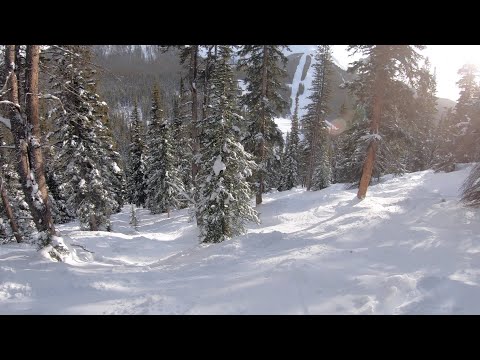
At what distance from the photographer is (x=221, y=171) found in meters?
12.6

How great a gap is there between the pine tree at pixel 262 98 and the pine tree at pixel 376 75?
5425 mm

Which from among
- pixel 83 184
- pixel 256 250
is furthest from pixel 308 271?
pixel 83 184

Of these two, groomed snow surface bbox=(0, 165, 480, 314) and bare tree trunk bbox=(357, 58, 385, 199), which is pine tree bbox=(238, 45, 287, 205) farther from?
groomed snow surface bbox=(0, 165, 480, 314)

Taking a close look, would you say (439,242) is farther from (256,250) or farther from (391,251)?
(256,250)

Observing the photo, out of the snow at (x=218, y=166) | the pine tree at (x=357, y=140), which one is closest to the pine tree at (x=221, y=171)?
the snow at (x=218, y=166)

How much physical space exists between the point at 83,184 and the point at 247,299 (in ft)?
62.8

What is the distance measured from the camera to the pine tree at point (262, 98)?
19422 mm

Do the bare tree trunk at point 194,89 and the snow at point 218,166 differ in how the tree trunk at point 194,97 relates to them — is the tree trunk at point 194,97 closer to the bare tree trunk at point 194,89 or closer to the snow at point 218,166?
the bare tree trunk at point 194,89

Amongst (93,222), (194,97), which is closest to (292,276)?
(194,97)

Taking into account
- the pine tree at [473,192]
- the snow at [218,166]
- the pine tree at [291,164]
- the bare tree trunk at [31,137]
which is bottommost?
the pine tree at [291,164]
